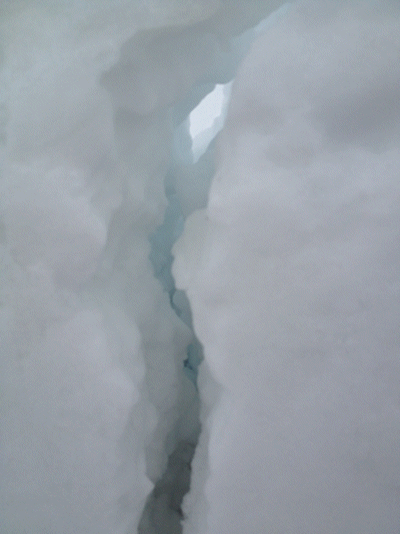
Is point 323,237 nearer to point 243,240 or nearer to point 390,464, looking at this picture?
point 243,240

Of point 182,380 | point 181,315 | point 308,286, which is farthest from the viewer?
point 181,315

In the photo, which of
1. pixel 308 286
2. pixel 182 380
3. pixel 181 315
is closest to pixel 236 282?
pixel 308 286

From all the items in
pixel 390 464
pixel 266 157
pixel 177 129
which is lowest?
pixel 390 464

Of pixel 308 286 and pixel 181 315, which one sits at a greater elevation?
pixel 308 286

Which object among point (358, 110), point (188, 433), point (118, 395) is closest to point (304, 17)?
point (358, 110)

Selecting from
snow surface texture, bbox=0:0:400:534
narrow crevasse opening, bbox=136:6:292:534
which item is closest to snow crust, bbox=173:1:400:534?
snow surface texture, bbox=0:0:400:534

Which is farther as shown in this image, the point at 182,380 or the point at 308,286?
the point at 182,380

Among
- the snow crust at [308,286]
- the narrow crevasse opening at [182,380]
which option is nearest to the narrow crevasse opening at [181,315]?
the narrow crevasse opening at [182,380]

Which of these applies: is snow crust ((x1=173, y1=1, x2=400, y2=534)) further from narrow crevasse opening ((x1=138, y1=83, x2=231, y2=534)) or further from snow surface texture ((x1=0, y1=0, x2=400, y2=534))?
narrow crevasse opening ((x1=138, y1=83, x2=231, y2=534))

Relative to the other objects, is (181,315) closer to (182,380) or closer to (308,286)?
(182,380)
